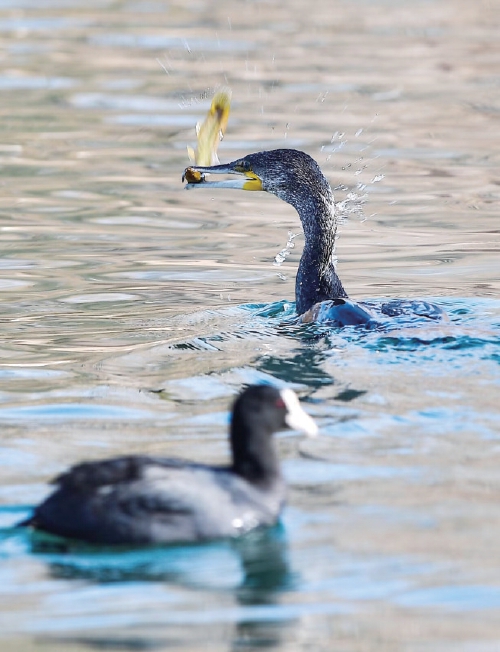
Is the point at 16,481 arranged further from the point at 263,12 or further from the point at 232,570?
the point at 263,12

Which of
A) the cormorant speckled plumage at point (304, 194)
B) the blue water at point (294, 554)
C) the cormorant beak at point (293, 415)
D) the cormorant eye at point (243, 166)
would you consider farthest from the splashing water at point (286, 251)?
the cormorant beak at point (293, 415)

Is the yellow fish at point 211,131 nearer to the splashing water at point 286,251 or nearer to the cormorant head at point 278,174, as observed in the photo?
the cormorant head at point 278,174

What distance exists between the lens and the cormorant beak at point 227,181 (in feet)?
33.3

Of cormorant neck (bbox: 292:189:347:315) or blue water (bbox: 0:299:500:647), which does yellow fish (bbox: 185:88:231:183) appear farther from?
blue water (bbox: 0:299:500:647)

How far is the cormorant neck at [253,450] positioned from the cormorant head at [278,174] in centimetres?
450

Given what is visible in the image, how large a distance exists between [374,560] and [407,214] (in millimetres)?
8678

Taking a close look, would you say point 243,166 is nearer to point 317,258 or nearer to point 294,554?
point 317,258

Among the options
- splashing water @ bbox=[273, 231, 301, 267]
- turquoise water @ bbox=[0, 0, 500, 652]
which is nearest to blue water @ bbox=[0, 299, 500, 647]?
turquoise water @ bbox=[0, 0, 500, 652]

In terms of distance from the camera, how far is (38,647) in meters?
4.81

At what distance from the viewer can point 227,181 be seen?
1019cm

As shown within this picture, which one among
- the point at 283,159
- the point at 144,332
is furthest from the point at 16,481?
the point at 283,159

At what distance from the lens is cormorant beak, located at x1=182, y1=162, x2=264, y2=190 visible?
10.1m

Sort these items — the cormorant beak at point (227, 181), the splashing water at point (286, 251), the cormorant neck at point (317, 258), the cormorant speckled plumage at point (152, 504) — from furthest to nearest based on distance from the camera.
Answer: the splashing water at point (286, 251) < the cormorant beak at point (227, 181) < the cormorant neck at point (317, 258) < the cormorant speckled plumage at point (152, 504)

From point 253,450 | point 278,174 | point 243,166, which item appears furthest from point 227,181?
point 253,450
